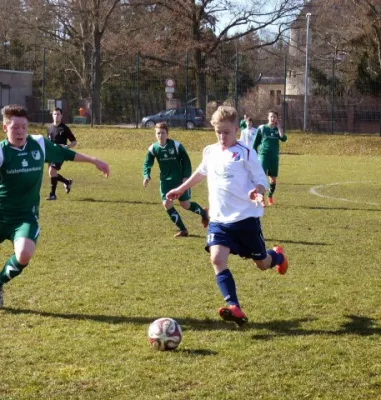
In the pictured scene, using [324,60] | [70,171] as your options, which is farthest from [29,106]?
[70,171]

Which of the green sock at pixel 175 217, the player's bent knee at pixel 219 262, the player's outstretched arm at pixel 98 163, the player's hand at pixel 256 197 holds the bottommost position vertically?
the green sock at pixel 175 217

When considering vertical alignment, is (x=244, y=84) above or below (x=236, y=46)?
below

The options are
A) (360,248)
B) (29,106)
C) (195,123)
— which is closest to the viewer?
(360,248)

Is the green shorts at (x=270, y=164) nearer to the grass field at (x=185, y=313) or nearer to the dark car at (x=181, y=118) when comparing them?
the grass field at (x=185, y=313)

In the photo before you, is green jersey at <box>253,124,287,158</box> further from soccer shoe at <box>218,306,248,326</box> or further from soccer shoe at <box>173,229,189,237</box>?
soccer shoe at <box>218,306,248,326</box>

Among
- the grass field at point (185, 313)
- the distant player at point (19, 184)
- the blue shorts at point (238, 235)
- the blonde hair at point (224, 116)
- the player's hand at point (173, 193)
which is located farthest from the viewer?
the player's hand at point (173, 193)

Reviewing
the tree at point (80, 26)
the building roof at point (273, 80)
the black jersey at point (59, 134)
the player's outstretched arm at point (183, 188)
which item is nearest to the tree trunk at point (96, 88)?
the tree at point (80, 26)

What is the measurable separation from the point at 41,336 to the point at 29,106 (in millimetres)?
39905

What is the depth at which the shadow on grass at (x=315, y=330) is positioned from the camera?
5516mm

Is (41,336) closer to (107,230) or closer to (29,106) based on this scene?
(107,230)

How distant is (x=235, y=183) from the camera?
20.0ft

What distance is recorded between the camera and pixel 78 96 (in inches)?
1758

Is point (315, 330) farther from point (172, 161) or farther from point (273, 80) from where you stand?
point (273, 80)

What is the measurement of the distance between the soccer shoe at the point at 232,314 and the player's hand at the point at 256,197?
2.85ft
